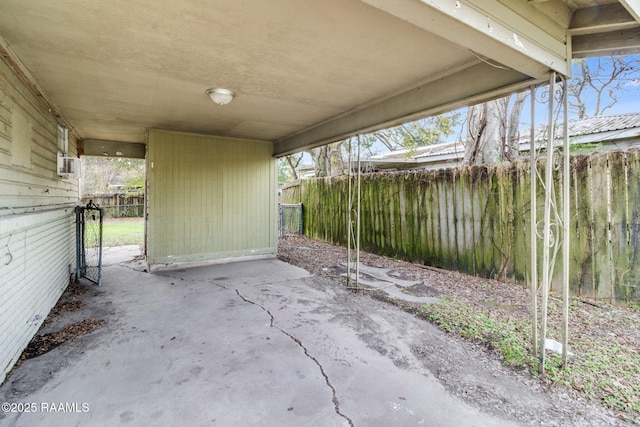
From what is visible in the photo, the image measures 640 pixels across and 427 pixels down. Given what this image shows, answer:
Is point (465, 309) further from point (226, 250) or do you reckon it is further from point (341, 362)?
point (226, 250)

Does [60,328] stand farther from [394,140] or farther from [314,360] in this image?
[394,140]

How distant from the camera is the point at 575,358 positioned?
7.68ft

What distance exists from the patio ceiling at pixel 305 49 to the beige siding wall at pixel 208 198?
1.50 meters

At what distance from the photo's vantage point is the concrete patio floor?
1.80 m

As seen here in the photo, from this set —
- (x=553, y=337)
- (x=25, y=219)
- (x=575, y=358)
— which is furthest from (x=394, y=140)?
(x=25, y=219)

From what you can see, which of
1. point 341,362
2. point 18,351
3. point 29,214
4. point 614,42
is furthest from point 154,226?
point 614,42

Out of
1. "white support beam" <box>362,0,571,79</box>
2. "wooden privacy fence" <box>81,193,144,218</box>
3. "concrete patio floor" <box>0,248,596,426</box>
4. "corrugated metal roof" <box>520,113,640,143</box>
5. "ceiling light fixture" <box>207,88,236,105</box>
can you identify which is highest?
"corrugated metal roof" <box>520,113,640,143</box>

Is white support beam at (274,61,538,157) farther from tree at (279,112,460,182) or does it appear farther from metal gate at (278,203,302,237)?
metal gate at (278,203,302,237)

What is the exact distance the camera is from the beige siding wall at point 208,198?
5344mm

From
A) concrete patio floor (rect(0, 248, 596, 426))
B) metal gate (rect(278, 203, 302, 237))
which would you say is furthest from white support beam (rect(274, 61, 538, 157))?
metal gate (rect(278, 203, 302, 237))

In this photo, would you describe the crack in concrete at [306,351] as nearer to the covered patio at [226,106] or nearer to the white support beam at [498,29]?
the covered patio at [226,106]

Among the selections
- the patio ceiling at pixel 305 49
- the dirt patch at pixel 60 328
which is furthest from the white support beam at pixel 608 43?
the dirt patch at pixel 60 328

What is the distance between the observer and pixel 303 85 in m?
3.28

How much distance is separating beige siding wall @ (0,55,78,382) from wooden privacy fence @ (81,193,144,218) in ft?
43.6
